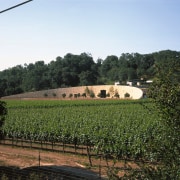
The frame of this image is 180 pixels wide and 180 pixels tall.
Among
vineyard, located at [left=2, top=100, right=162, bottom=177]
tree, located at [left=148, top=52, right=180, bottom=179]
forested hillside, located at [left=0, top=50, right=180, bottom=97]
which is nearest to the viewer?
tree, located at [left=148, top=52, right=180, bottom=179]

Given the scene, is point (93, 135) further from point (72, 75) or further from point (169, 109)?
point (72, 75)

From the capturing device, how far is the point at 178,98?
17.3ft

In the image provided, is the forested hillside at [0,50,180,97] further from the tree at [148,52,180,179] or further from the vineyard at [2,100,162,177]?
the tree at [148,52,180,179]

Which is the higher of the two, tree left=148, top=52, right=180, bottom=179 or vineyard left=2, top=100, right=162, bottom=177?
tree left=148, top=52, right=180, bottom=179

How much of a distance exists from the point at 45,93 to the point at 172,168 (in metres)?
103

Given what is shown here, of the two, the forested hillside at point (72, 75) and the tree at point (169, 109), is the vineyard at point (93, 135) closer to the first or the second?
the tree at point (169, 109)

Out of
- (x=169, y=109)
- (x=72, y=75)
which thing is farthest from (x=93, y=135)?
(x=72, y=75)

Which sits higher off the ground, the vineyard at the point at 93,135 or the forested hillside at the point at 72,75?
the forested hillside at the point at 72,75

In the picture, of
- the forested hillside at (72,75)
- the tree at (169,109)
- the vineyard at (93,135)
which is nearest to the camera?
the tree at (169,109)

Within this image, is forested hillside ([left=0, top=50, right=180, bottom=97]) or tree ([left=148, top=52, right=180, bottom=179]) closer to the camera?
Answer: tree ([left=148, top=52, right=180, bottom=179])

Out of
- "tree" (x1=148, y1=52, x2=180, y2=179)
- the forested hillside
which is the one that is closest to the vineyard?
"tree" (x1=148, y1=52, x2=180, y2=179)

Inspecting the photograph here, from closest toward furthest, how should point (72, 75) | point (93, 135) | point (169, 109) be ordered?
point (169, 109)
point (93, 135)
point (72, 75)

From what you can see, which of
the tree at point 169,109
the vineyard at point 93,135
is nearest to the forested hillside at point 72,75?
the vineyard at point 93,135

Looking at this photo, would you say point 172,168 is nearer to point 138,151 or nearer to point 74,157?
point 138,151
